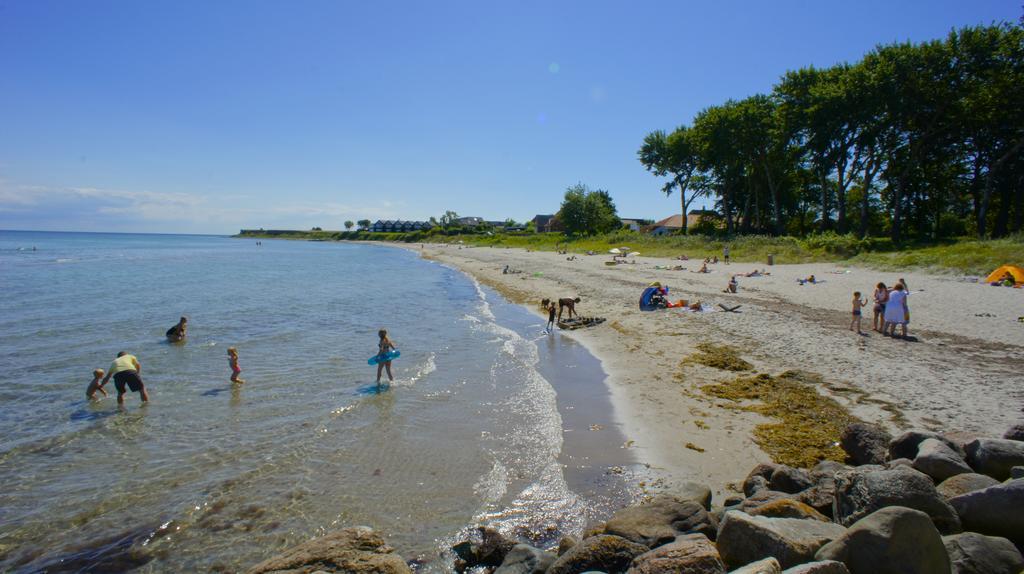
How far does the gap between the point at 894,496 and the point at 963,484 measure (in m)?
1.30

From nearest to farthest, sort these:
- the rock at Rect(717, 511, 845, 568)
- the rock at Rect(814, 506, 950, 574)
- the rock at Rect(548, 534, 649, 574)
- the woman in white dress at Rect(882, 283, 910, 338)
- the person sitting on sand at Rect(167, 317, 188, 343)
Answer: the rock at Rect(814, 506, 950, 574), the rock at Rect(717, 511, 845, 568), the rock at Rect(548, 534, 649, 574), the woman in white dress at Rect(882, 283, 910, 338), the person sitting on sand at Rect(167, 317, 188, 343)

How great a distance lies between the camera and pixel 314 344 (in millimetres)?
18594

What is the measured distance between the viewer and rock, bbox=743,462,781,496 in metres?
6.82

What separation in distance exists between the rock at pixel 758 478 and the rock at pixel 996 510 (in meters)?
2.08

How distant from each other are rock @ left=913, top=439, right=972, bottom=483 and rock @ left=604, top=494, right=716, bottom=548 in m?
2.74

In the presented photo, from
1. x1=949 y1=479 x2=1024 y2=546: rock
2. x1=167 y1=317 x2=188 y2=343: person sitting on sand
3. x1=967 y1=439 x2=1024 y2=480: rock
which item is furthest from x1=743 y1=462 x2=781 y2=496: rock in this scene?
x1=167 y1=317 x2=188 y2=343: person sitting on sand

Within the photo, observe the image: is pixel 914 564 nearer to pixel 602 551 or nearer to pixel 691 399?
pixel 602 551

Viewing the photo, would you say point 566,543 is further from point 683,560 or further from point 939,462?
point 939,462

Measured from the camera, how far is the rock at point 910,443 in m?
6.80

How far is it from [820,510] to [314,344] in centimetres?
1673

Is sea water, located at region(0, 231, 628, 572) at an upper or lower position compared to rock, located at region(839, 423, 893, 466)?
lower

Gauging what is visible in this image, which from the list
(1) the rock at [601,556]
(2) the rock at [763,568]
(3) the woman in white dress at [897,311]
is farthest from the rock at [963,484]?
(3) the woman in white dress at [897,311]

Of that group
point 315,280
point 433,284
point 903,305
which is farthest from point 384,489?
point 315,280

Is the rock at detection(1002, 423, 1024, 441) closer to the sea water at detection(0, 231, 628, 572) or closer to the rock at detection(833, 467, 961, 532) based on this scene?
the rock at detection(833, 467, 961, 532)
